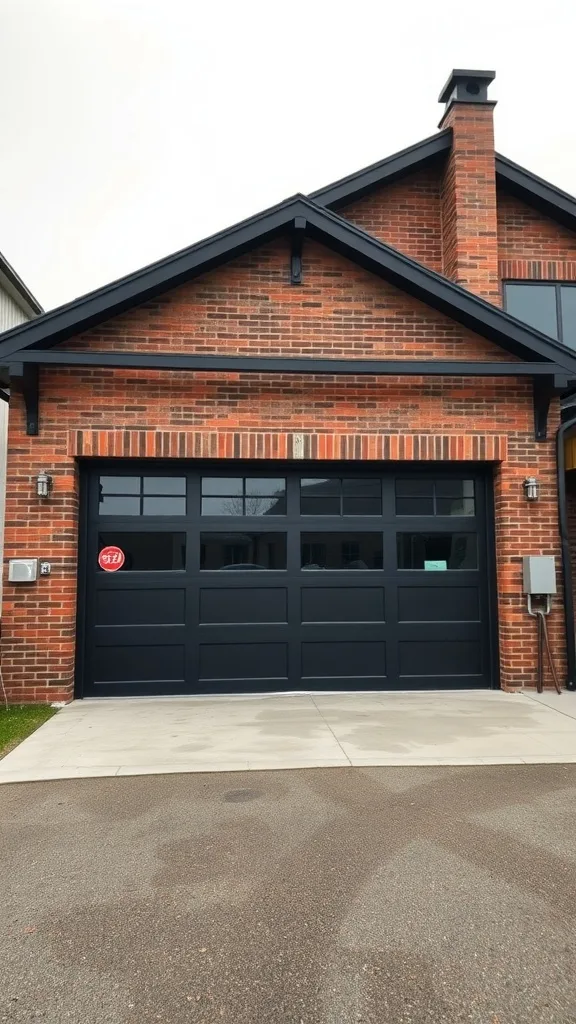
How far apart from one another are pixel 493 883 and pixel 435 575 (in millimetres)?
4878

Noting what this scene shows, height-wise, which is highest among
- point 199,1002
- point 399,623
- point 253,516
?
point 253,516

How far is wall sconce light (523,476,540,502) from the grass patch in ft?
18.9

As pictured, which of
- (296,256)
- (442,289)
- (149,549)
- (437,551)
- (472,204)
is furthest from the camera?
(472,204)

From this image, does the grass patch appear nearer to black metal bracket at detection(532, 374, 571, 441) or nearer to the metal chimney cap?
black metal bracket at detection(532, 374, 571, 441)

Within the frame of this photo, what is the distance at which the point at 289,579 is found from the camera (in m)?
7.73

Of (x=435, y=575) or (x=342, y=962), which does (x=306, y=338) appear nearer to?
(x=435, y=575)

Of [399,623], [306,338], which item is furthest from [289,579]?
[306,338]

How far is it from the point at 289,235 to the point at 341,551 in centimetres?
379

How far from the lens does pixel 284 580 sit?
25.4ft

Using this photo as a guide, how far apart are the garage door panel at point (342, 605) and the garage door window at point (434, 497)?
3.51 ft

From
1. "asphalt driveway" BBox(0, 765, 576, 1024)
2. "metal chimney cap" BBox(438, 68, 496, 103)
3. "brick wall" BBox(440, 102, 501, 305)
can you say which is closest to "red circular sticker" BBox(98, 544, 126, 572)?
"asphalt driveway" BBox(0, 765, 576, 1024)

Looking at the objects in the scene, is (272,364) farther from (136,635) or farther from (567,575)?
(567,575)

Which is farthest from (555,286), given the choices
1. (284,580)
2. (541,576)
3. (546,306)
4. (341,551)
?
(284,580)

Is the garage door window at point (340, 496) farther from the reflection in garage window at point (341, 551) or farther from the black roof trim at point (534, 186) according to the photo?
the black roof trim at point (534, 186)
